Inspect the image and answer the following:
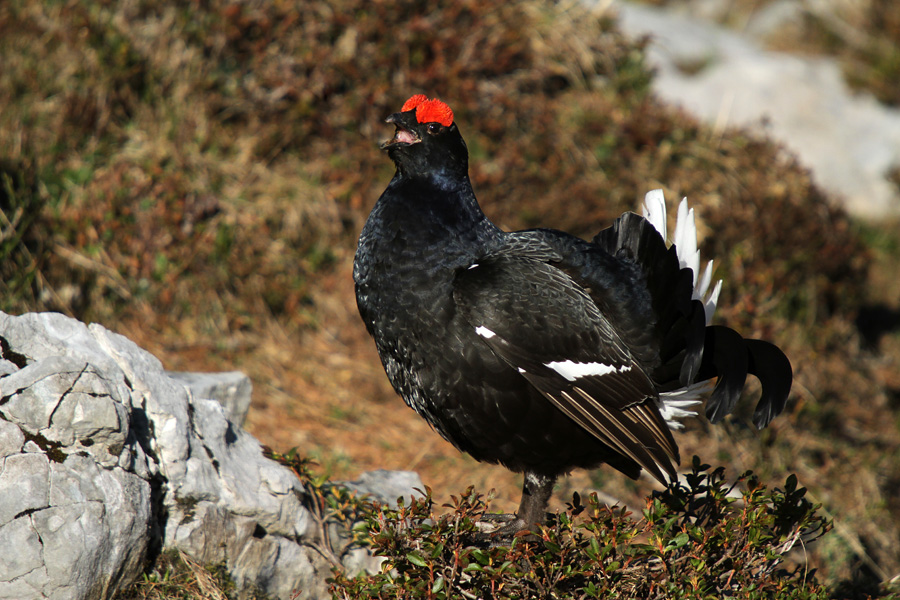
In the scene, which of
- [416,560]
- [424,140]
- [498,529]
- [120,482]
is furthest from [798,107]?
[120,482]

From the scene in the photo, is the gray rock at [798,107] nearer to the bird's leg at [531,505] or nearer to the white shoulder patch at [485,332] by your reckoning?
the bird's leg at [531,505]

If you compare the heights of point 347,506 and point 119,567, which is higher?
point 119,567

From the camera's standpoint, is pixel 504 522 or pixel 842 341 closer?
pixel 504 522

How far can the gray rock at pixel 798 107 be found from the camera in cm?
832

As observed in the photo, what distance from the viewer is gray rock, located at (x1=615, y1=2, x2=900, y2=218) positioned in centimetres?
832

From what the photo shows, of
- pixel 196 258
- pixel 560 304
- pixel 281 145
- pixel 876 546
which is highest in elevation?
pixel 560 304

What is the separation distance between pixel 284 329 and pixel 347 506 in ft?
8.28

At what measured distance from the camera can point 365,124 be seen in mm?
6730

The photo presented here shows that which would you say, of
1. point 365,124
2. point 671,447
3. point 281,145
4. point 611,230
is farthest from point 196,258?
point 671,447

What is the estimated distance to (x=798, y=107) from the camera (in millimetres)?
8602

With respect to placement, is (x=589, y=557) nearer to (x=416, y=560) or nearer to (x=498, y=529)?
(x=416, y=560)

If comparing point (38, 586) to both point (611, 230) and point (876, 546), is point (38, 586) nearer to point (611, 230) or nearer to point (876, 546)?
point (611, 230)

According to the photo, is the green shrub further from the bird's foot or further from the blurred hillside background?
the blurred hillside background

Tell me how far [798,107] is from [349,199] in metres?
5.31
